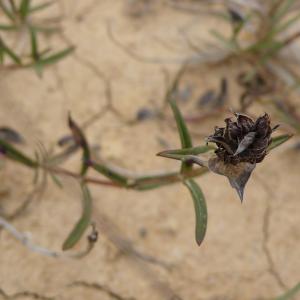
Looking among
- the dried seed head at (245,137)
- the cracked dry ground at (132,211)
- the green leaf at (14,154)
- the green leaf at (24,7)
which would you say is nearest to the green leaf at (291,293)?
the cracked dry ground at (132,211)

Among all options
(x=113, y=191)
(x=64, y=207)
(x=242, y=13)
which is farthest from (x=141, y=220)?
(x=242, y=13)

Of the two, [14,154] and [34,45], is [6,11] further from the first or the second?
[14,154]

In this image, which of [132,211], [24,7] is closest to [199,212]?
[132,211]

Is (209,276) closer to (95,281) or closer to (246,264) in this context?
(246,264)

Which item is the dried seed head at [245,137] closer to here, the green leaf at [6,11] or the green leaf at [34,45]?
the green leaf at [34,45]

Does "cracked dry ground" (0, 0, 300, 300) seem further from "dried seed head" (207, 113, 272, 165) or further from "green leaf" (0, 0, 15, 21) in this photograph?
"dried seed head" (207, 113, 272, 165)

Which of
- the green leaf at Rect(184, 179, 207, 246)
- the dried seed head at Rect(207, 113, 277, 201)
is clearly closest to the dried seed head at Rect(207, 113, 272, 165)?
the dried seed head at Rect(207, 113, 277, 201)
